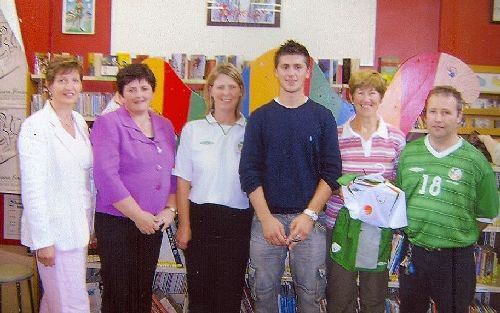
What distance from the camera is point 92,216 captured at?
7.41 ft

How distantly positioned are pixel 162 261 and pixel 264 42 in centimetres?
203

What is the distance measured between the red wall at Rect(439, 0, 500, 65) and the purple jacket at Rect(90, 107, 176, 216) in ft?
9.48

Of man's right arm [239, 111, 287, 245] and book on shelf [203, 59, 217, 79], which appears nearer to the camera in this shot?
man's right arm [239, 111, 287, 245]

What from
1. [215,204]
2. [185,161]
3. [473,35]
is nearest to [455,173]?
[215,204]

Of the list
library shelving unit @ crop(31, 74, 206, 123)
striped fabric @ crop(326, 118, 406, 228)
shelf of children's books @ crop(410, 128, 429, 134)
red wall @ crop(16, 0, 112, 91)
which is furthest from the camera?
red wall @ crop(16, 0, 112, 91)

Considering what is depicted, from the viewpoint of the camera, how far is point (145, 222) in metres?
2.07

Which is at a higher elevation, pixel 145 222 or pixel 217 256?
pixel 145 222

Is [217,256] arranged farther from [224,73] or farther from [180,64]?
[180,64]

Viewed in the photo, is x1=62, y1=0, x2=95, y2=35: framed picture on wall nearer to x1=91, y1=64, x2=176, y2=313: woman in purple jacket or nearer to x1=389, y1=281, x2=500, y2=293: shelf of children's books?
x1=91, y1=64, x2=176, y2=313: woman in purple jacket

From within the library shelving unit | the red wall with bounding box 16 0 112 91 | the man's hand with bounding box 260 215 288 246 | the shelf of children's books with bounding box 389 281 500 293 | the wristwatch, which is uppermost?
the red wall with bounding box 16 0 112 91

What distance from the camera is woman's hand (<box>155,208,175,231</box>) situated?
85.1 inches

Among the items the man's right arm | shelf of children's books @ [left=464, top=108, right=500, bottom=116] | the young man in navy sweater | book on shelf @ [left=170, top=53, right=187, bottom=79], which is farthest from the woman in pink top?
shelf of children's books @ [left=464, top=108, right=500, bottom=116]

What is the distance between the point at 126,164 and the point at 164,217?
1.07 ft

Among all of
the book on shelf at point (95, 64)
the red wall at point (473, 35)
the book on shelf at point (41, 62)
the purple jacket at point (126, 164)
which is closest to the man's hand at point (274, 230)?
the purple jacket at point (126, 164)
